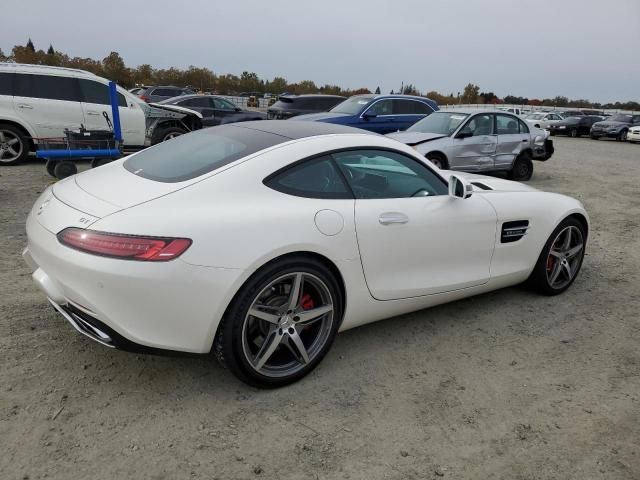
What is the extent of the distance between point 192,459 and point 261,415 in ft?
1.42

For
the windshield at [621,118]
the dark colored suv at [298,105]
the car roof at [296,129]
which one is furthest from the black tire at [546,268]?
the windshield at [621,118]

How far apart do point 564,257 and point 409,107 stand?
A: 8.85 meters

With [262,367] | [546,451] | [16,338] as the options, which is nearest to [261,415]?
[262,367]

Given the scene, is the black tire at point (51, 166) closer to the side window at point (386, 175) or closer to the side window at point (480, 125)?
the side window at point (386, 175)

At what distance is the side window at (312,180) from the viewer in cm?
279

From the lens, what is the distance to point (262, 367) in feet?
8.97

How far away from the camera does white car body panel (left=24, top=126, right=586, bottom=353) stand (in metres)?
2.34

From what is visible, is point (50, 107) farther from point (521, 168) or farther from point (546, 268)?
point (521, 168)

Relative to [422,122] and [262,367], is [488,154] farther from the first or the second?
[262,367]

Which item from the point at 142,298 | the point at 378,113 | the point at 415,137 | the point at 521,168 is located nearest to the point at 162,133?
the point at 378,113

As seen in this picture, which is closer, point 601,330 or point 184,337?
point 184,337

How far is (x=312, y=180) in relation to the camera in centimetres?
290

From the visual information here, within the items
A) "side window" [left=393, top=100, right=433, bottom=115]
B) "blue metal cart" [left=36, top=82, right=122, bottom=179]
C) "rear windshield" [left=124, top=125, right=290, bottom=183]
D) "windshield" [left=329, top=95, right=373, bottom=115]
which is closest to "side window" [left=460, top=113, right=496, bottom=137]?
"side window" [left=393, top=100, right=433, bottom=115]

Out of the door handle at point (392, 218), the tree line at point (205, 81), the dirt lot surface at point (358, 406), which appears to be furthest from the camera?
the tree line at point (205, 81)
